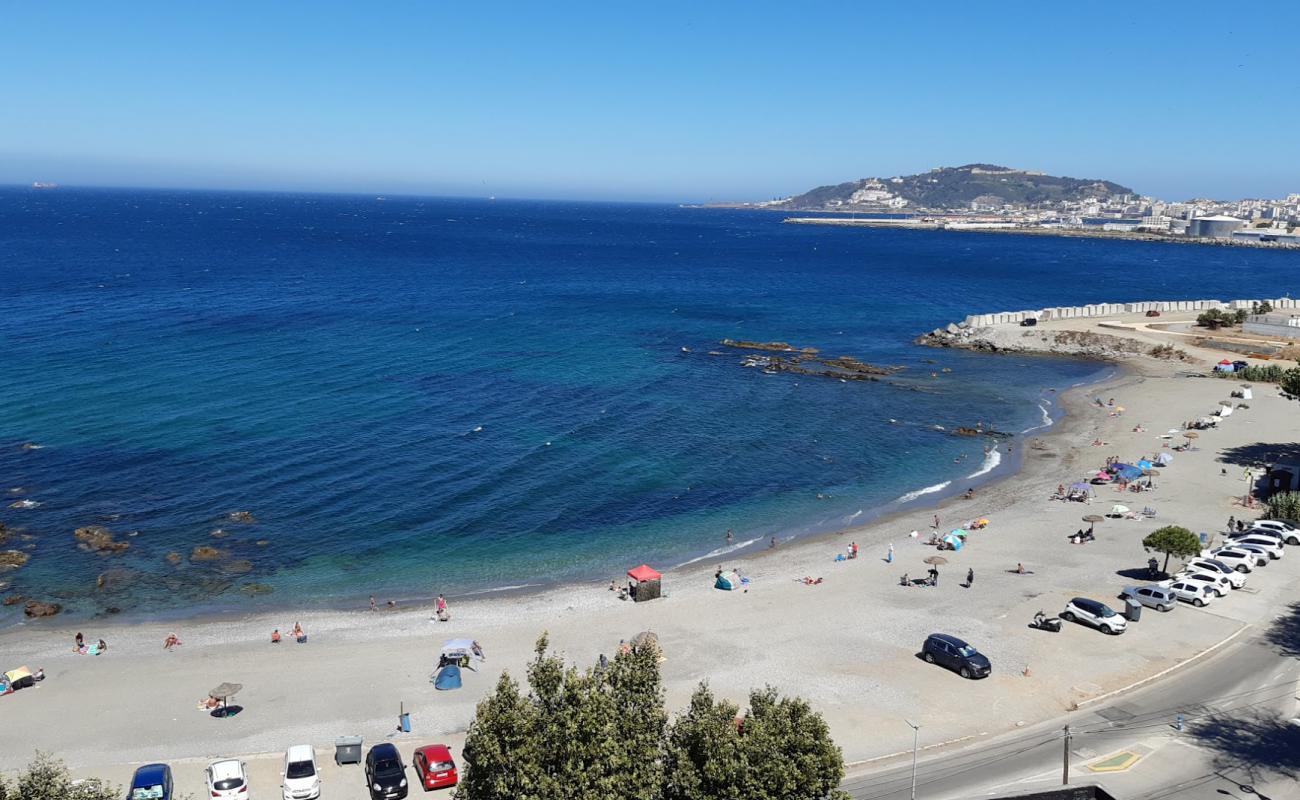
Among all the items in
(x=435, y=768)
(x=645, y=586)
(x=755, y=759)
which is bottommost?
(x=645, y=586)

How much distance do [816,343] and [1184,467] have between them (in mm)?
49550

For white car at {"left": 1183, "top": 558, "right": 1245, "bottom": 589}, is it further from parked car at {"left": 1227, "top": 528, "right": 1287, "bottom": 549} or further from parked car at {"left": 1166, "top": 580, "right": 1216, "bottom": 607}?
parked car at {"left": 1227, "top": 528, "right": 1287, "bottom": 549}

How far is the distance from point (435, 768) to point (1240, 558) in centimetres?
3596

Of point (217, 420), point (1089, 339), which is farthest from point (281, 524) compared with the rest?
point (1089, 339)

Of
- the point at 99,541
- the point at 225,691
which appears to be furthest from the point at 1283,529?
the point at 99,541

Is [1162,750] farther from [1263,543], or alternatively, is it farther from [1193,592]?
[1263,543]

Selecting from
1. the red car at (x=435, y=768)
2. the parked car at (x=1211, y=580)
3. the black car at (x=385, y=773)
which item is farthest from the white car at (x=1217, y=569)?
the black car at (x=385, y=773)

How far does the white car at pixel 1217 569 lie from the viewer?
37.8 m

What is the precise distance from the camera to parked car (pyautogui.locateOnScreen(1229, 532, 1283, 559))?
1614 inches

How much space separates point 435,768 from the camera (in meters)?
25.1

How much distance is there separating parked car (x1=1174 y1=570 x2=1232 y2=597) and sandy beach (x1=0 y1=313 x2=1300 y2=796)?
2.92 ft

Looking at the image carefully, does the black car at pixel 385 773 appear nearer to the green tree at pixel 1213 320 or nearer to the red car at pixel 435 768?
the red car at pixel 435 768

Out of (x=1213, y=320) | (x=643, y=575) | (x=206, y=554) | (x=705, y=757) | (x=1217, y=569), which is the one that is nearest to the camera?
(x=705, y=757)

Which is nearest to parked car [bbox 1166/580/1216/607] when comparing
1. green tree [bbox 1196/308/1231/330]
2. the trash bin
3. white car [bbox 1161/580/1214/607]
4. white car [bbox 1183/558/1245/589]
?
white car [bbox 1161/580/1214/607]
